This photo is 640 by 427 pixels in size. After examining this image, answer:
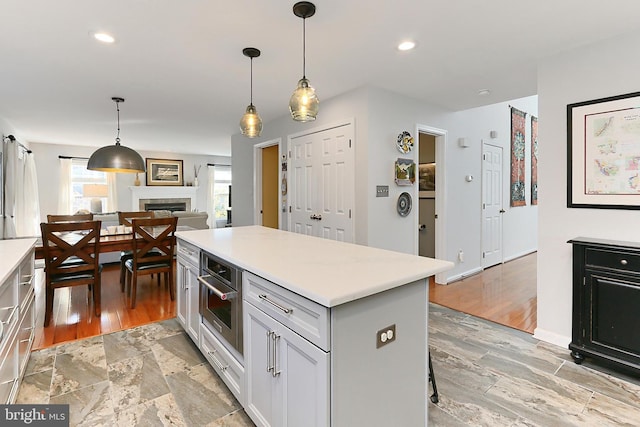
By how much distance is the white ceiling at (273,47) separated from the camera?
6.47 feet

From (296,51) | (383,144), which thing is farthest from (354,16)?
(383,144)

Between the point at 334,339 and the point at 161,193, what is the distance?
29.2ft

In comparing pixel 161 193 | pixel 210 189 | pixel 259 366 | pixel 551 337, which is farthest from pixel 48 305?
pixel 210 189

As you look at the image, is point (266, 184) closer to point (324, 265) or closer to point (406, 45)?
point (406, 45)

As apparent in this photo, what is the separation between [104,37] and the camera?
2.29 m

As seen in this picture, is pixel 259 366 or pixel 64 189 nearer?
pixel 259 366

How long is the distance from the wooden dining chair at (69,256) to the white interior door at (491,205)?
4.95 meters

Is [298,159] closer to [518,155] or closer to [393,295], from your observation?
[393,295]

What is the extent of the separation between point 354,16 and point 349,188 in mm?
1750

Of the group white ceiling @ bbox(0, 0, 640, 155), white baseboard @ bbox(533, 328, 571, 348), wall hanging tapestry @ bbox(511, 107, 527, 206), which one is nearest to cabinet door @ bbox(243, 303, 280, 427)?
white ceiling @ bbox(0, 0, 640, 155)

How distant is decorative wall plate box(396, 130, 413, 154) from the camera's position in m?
3.50

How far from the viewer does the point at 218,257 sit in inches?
74.5

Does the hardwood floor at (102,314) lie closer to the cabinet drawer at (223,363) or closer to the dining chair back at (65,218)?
the dining chair back at (65,218)

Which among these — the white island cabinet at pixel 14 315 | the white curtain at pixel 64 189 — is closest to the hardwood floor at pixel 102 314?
the white island cabinet at pixel 14 315
